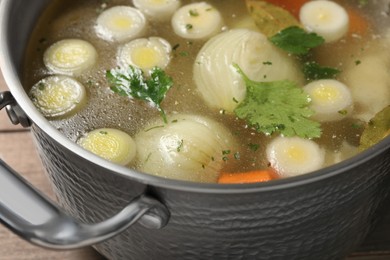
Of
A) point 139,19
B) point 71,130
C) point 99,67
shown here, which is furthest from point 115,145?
point 139,19

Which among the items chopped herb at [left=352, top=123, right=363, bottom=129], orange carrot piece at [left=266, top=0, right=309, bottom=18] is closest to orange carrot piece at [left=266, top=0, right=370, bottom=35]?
orange carrot piece at [left=266, top=0, right=309, bottom=18]

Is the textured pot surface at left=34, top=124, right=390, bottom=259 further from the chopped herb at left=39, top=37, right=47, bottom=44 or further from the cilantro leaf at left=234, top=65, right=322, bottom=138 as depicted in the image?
the chopped herb at left=39, top=37, right=47, bottom=44

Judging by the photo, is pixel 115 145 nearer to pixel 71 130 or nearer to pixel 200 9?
pixel 71 130

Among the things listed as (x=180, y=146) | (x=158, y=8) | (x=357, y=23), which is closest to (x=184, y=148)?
(x=180, y=146)

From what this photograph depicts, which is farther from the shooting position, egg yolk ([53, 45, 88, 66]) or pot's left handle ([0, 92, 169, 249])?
egg yolk ([53, 45, 88, 66])

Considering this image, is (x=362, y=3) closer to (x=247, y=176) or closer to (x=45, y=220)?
(x=247, y=176)

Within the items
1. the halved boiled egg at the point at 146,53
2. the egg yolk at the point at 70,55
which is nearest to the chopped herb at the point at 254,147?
the halved boiled egg at the point at 146,53

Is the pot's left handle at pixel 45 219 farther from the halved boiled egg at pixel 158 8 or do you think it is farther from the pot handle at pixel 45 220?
the halved boiled egg at pixel 158 8

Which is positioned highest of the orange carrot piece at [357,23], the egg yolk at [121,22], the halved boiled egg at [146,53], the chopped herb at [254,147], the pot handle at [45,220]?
the pot handle at [45,220]
